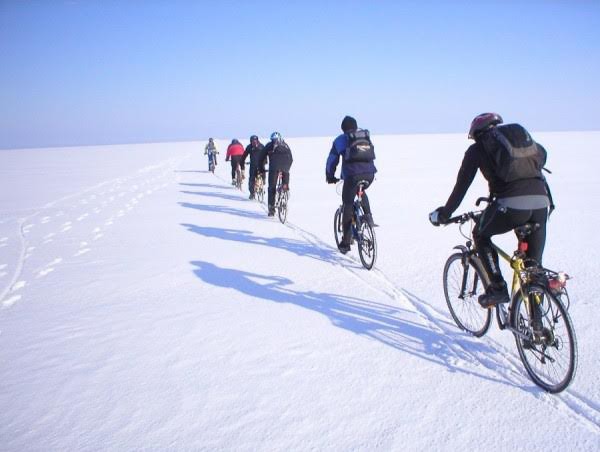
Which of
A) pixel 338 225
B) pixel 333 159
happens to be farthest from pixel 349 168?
pixel 338 225

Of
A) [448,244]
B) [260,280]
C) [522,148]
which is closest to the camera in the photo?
[522,148]

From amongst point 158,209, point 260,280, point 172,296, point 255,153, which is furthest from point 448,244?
point 158,209

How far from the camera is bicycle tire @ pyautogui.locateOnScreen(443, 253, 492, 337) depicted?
12.5ft

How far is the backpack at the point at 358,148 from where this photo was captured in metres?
5.94

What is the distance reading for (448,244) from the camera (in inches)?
290

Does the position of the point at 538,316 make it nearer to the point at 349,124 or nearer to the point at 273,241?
the point at 349,124

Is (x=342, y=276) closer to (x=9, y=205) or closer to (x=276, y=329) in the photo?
(x=276, y=329)

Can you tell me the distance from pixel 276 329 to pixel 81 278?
353 centimetres

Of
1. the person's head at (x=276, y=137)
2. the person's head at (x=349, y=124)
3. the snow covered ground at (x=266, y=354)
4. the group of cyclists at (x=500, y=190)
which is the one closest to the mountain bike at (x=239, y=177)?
the person's head at (x=276, y=137)

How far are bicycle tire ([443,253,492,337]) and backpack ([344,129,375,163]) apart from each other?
242 centimetres

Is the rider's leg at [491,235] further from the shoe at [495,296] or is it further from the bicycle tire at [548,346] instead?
the bicycle tire at [548,346]

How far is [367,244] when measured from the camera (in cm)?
601

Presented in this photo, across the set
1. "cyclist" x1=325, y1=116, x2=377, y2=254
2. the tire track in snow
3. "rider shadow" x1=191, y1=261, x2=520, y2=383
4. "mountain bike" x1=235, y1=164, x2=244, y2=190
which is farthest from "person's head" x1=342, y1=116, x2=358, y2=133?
"mountain bike" x1=235, y1=164, x2=244, y2=190

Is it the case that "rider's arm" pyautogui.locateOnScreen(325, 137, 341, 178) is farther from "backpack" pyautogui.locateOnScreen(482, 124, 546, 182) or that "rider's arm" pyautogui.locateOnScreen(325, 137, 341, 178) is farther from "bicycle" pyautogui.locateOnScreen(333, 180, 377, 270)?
"backpack" pyautogui.locateOnScreen(482, 124, 546, 182)
